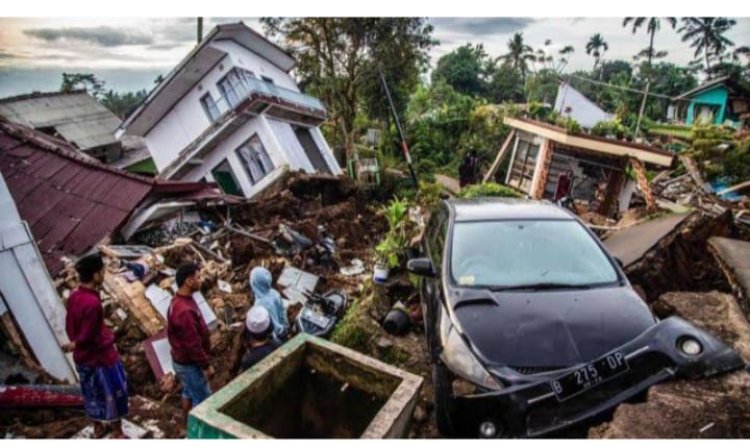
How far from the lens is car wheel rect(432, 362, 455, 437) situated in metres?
2.71

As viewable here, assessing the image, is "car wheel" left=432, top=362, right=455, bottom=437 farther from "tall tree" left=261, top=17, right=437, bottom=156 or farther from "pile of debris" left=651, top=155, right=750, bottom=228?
"tall tree" left=261, top=17, right=437, bottom=156

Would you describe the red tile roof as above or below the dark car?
below

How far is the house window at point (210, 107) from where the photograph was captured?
46.9ft

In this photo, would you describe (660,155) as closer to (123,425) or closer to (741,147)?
(741,147)

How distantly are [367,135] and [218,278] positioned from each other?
14.8 meters

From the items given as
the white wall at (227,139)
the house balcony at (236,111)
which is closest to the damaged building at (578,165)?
the white wall at (227,139)

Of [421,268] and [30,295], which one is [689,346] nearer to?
[421,268]

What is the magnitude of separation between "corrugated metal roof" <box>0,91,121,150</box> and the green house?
18.9 metres

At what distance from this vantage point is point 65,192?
7.51 meters

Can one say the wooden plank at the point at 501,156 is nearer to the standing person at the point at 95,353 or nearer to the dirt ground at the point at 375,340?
the dirt ground at the point at 375,340

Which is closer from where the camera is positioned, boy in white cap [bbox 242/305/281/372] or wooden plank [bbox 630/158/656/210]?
boy in white cap [bbox 242/305/281/372]

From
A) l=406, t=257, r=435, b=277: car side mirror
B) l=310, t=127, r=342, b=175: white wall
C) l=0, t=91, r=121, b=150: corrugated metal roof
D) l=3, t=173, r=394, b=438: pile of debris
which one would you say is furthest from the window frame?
l=406, t=257, r=435, b=277: car side mirror

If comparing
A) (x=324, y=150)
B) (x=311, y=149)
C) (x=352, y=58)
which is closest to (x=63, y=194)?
(x=311, y=149)

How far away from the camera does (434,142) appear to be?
20.0m
